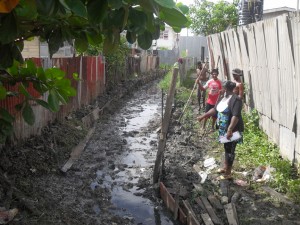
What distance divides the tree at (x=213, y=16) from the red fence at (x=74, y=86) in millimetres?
16126

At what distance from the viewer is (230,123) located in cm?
605

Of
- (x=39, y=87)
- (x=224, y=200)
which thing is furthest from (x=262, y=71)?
(x=39, y=87)

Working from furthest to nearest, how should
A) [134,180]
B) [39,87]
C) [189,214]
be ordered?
[134,180] < [189,214] < [39,87]

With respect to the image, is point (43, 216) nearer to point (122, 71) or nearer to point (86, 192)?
point (86, 192)

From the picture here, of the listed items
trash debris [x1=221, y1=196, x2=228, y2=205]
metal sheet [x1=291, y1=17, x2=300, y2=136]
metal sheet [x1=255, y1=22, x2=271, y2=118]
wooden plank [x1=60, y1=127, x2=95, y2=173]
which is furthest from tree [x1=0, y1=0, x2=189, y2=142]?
metal sheet [x1=255, y1=22, x2=271, y2=118]

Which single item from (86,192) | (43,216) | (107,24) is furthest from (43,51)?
(107,24)

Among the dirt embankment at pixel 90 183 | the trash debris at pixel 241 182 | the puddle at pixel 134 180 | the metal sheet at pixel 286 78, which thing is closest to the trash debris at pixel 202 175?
the dirt embankment at pixel 90 183

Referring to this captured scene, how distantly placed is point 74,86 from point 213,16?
21.6 metres

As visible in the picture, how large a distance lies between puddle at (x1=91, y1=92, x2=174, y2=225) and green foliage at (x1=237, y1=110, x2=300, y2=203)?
1805 millimetres

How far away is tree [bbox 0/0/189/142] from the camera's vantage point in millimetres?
1453

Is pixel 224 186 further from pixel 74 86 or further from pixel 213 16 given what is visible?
pixel 213 16

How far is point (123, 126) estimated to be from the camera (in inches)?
472

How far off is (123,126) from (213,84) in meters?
3.77

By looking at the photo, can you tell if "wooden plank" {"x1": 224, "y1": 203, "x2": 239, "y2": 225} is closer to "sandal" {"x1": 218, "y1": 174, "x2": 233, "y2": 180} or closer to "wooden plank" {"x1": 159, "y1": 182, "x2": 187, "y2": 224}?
"wooden plank" {"x1": 159, "y1": 182, "x2": 187, "y2": 224}
